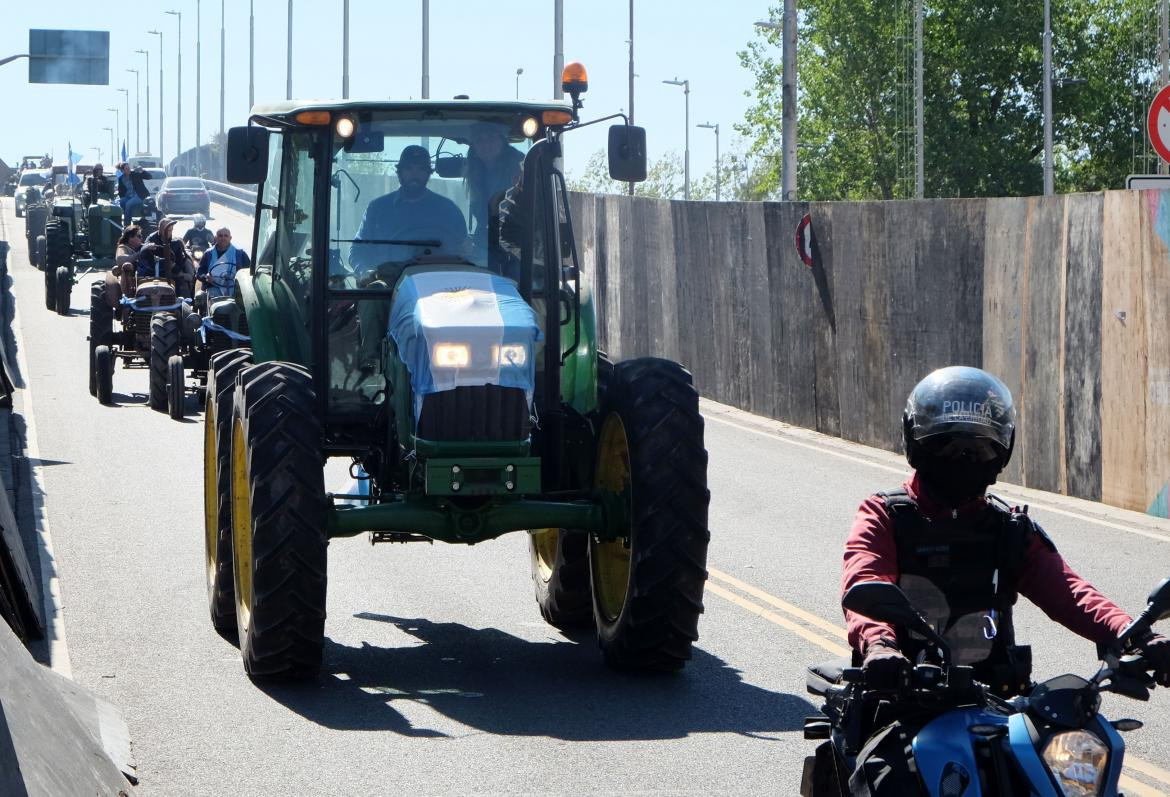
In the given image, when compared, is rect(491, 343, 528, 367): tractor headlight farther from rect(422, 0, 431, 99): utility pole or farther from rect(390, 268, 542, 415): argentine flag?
rect(422, 0, 431, 99): utility pole

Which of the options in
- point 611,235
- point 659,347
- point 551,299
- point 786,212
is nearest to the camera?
point 551,299

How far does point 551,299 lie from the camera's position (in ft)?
30.6

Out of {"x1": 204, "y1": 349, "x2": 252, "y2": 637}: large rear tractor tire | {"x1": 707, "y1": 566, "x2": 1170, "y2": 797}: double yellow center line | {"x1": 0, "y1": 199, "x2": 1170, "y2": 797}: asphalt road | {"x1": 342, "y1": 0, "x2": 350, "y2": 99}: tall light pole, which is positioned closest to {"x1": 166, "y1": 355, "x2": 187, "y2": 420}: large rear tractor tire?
{"x1": 0, "y1": 199, "x2": 1170, "y2": 797}: asphalt road

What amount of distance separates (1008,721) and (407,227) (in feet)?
20.1

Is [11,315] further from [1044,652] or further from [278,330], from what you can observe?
[1044,652]

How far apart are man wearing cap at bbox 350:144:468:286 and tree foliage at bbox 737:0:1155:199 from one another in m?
52.9

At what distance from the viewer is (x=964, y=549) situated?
4828mm

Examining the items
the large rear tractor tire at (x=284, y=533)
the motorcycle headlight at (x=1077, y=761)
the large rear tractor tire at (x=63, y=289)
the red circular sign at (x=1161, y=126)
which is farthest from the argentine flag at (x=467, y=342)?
the large rear tractor tire at (x=63, y=289)

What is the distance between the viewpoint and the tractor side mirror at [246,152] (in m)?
9.59

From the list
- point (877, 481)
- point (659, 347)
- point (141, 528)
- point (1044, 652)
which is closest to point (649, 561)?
point (1044, 652)

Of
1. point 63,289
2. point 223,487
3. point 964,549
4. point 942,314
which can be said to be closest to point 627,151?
point 223,487

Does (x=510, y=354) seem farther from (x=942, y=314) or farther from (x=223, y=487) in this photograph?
(x=942, y=314)

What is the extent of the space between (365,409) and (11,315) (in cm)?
2523

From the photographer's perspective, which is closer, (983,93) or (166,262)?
(166,262)
